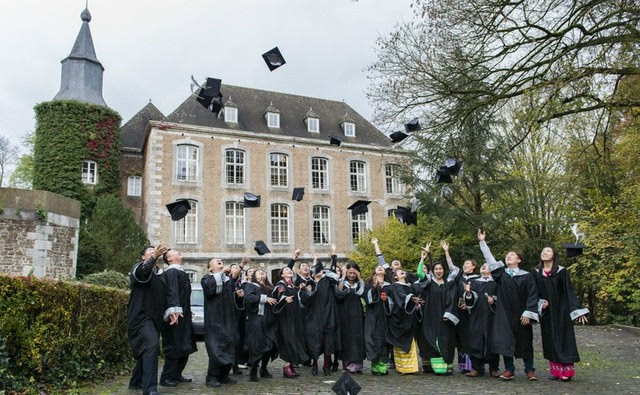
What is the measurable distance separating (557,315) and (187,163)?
23.9 metres

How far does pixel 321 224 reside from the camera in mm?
31656

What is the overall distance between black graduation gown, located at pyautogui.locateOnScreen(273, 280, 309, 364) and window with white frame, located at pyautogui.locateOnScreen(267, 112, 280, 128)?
23701 millimetres

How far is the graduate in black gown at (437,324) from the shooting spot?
9.02 m

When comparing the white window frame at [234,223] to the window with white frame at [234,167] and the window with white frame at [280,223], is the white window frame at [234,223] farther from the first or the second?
the window with white frame at [280,223]

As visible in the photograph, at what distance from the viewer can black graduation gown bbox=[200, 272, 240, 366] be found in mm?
7895

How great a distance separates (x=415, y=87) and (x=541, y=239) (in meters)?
16.8

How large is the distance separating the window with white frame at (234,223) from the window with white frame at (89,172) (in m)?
7.21

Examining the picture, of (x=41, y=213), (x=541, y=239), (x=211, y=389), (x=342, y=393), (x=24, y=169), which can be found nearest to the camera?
(x=342, y=393)

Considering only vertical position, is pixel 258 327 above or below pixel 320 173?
below

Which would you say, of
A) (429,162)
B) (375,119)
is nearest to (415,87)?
(375,119)

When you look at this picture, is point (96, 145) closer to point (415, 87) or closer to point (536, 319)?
point (415, 87)

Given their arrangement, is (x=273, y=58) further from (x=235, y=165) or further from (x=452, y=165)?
(x=235, y=165)

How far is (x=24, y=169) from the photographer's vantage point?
4212 cm

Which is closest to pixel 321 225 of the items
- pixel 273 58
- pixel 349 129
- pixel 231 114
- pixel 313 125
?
pixel 313 125
